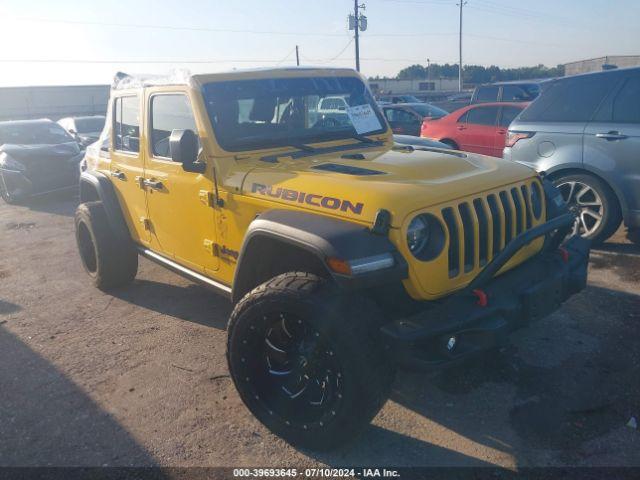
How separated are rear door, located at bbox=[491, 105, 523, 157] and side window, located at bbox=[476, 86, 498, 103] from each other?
4.09 m

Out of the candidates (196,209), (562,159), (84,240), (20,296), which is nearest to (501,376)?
(196,209)

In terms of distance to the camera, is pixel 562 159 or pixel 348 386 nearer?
pixel 348 386

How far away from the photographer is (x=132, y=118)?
4.60 m

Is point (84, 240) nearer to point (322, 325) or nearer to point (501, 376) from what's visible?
point (322, 325)

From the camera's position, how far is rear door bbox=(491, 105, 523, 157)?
382 inches

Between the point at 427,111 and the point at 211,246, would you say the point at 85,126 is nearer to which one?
the point at 427,111

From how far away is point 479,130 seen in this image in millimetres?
10070

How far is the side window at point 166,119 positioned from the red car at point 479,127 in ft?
22.9

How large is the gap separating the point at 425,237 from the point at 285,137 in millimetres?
1549

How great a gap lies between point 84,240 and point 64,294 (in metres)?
0.57

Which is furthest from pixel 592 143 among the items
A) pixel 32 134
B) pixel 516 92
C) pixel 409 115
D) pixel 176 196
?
pixel 32 134

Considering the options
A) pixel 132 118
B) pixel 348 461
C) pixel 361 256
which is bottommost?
pixel 348 461

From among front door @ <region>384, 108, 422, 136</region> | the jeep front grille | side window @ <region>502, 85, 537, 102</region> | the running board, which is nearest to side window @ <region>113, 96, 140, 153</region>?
the running board

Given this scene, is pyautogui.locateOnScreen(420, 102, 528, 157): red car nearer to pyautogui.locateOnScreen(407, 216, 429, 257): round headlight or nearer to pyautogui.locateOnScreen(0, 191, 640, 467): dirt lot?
pyautogui.locateOnScreen(0, 191, 640, 467): dirt lot
